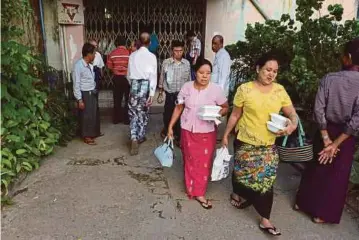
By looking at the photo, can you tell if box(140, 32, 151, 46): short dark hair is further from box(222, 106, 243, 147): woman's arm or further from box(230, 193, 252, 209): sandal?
box(230, 193, 252, 209): sandal

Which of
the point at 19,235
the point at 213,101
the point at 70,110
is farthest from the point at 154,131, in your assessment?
the point at 19,235

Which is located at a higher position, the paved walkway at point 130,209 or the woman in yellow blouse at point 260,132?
the woman in yellow blouse at point 260,132

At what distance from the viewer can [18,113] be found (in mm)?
3666

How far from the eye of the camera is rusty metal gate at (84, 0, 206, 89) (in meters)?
7.02

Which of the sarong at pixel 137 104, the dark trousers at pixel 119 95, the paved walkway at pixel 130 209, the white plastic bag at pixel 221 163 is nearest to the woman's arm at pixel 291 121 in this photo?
the white plastic bag at pixel 221 163

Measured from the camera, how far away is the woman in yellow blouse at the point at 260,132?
2.77 metres

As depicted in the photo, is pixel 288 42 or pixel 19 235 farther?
pixel 288 42

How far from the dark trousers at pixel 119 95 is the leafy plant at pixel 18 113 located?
5.40 feet

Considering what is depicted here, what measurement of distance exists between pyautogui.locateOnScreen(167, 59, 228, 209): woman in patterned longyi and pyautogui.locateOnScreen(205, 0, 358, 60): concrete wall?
14.4 ft

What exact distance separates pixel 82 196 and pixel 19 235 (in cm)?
75

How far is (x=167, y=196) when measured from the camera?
3.55 m

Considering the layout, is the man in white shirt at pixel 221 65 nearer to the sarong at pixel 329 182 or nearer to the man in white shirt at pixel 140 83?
the man in white shirt at pixel 140 83

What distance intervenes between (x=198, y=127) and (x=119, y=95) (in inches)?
120

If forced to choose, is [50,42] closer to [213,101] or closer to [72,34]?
[72,34]
